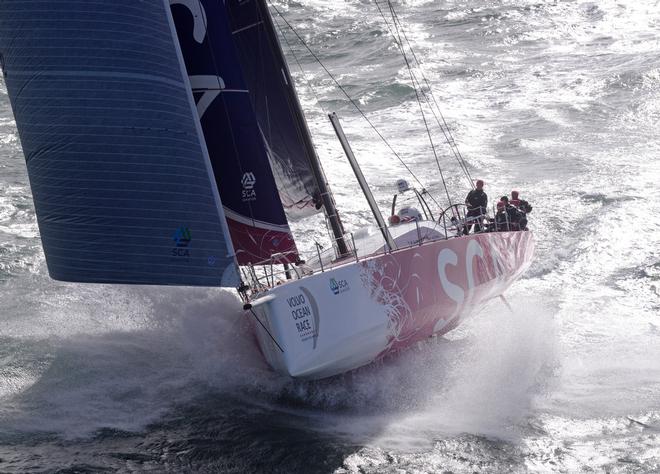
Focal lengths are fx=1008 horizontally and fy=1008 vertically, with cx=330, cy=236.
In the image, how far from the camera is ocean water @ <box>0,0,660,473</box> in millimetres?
7383

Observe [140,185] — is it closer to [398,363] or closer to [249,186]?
[249,186]

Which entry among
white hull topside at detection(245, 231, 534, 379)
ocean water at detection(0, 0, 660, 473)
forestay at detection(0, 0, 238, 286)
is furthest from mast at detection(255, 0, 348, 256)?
forestay at detection(0, 0, 238, 286)

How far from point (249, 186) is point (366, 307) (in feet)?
5.37

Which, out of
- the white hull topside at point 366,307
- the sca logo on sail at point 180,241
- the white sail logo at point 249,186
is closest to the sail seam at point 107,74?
the sca logo on sail at point 180,241

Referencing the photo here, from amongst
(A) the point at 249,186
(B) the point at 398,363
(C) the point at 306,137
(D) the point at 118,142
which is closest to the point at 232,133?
(A) the point at 249,186

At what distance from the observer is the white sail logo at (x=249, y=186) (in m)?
9.02

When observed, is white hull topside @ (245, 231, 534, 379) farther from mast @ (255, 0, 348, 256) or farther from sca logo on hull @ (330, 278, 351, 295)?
mast @ (255, 0, 348, 256)

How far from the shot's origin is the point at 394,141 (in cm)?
1675

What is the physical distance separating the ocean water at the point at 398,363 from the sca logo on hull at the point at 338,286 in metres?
0.88

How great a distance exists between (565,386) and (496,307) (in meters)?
2.29

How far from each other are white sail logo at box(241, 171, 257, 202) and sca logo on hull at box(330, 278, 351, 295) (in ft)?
4.44

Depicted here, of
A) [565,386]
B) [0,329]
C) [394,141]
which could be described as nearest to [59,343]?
[0,329]

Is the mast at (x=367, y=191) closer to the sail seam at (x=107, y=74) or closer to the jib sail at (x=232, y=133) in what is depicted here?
the jib sail at (x=232, y=133)

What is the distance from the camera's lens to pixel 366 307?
830 cm
